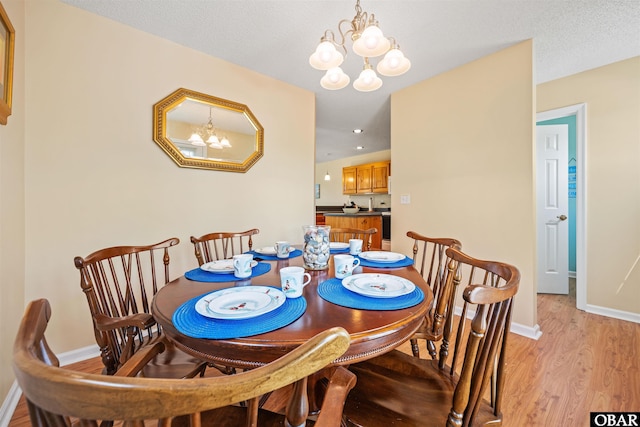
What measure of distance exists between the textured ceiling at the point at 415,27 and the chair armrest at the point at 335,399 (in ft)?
6.70

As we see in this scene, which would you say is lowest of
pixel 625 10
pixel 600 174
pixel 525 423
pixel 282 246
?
pixel 525 423

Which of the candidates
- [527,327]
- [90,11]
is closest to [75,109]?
[90,11]

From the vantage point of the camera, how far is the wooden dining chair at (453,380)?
2.14 feet

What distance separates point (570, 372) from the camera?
5.31 feet

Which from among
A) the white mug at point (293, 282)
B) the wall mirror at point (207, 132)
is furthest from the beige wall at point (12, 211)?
the white mug at point (293, 282)

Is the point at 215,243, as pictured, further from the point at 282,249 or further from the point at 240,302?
the point at 240,302

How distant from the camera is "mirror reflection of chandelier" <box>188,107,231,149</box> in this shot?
223 centimetres

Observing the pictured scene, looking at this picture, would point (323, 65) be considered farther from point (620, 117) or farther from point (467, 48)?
point (620, 117)

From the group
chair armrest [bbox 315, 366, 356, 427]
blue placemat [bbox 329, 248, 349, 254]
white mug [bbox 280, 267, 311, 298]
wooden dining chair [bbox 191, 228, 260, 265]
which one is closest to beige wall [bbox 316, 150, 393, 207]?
wooden dining chair [bbox 191, 228, 260, 265]

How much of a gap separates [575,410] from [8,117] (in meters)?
3.29

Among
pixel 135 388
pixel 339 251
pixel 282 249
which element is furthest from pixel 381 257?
pixel 135 388

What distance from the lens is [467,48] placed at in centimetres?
218

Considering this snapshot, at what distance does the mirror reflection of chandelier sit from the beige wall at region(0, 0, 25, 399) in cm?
96

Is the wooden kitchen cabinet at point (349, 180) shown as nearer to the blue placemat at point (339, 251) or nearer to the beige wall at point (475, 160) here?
the beige wall at point (475, 160)
